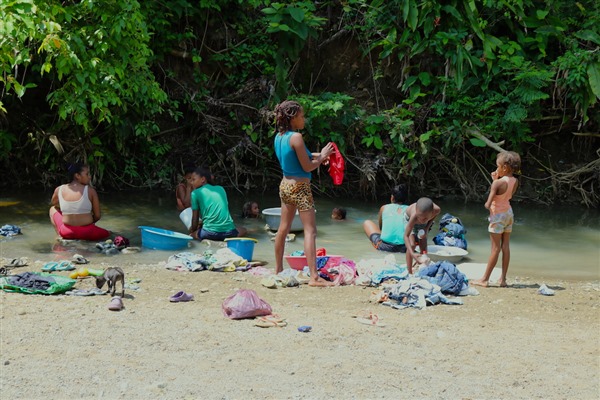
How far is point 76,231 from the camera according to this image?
30.8 ft

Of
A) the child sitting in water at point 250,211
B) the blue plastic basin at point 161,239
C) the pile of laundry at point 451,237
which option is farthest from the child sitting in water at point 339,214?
the blue plastic basin at point 161,239

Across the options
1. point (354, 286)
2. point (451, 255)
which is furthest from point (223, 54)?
point (354, 286)

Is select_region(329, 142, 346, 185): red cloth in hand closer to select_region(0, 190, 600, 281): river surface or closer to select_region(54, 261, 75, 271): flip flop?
select_region(0, 190, 600, 281): river surface

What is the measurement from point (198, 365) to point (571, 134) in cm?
1144

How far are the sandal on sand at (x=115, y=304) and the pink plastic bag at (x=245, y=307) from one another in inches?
32.2

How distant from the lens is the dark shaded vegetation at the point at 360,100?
1285 centimetres

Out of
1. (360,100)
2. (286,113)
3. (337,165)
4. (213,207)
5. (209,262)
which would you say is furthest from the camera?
(360,100)

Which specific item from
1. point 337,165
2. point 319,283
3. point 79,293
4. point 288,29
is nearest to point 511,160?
point 337,165

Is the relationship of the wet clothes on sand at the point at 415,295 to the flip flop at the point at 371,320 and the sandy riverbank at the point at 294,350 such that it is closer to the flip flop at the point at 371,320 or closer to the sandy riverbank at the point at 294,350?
the sandy riverbank at the point at 294,350

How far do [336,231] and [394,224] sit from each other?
1.89 meters

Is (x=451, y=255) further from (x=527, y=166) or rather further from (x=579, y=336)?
(x=527, y=166)

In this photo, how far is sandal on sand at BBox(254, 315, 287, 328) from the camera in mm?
5557

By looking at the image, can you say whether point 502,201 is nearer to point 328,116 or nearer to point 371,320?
point 371,320

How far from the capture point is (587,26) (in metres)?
13.1
